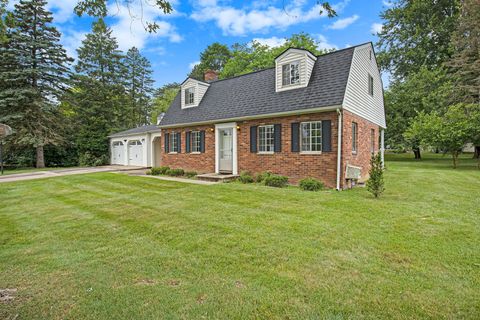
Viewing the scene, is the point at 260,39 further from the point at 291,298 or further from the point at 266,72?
the point at 291,298

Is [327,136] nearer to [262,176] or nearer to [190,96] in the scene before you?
[262,176]

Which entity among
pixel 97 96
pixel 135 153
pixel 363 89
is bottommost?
pixel 135 153

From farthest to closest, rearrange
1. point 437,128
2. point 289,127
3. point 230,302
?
point 437,128 → point 289,127 → point 230,302

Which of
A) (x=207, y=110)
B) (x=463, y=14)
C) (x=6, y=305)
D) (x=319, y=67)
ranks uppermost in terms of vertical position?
(x=463, y=14)

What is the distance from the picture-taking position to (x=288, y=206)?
6.19m

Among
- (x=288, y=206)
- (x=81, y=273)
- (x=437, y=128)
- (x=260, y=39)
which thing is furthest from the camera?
(x=260, y=39)

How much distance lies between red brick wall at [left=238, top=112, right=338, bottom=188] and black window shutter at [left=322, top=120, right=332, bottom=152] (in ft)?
0.34

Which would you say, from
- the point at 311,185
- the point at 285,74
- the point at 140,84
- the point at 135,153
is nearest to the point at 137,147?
the point at 135,153

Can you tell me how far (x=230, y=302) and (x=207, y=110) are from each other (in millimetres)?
11614

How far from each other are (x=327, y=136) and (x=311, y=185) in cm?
184

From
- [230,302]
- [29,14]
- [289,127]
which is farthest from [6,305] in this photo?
[29,14]

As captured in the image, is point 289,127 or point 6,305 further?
point 289,127

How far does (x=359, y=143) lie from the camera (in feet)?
35.2

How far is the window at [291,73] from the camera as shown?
10496 mm
